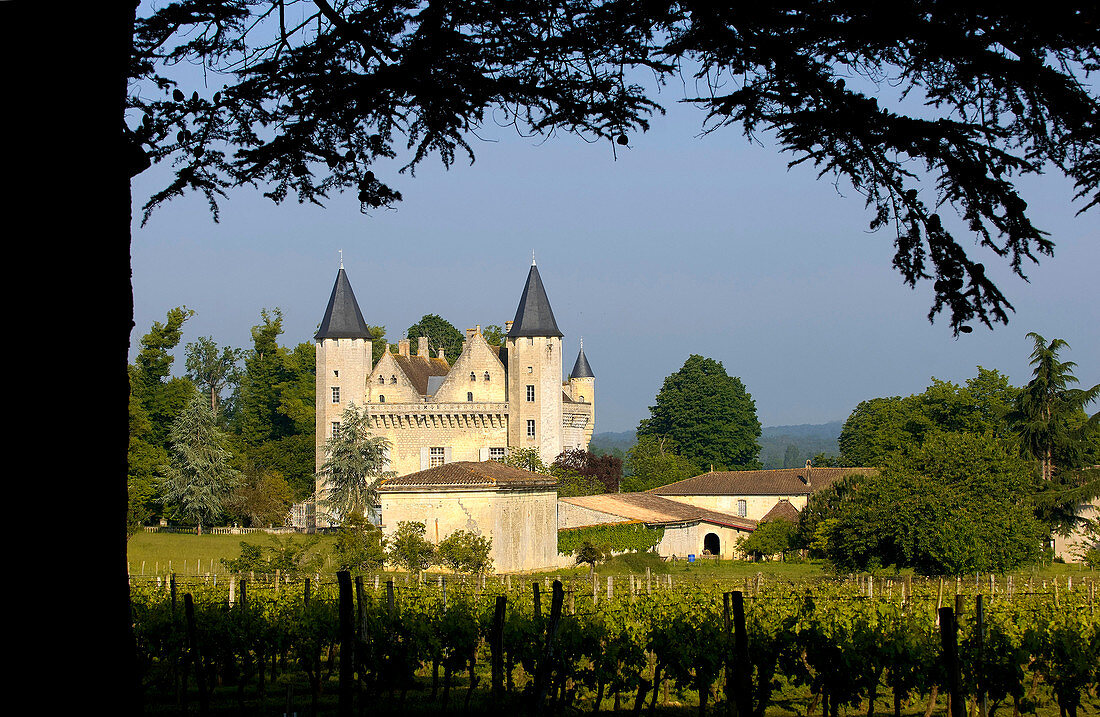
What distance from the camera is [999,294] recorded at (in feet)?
17.9

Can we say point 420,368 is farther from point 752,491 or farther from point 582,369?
point 752,491

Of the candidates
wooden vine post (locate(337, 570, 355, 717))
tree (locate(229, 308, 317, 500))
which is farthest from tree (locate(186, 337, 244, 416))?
wooden vine post (locate(337, 570, 355, 717))

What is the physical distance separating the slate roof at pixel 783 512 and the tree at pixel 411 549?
82.7 ft

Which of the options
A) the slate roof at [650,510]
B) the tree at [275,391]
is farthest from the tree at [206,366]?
the slate roof at [650,510]

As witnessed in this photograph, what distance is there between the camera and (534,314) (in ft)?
195

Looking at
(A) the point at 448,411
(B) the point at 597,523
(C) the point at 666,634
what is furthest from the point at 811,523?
(C) the point at 666,634

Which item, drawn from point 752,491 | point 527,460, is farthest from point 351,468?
point 752,491

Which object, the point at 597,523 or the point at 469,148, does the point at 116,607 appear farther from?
the point at 597,523

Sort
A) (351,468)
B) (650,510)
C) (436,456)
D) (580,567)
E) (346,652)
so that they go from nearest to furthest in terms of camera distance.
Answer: (346,652) < (580,567) < (650,510) < (351,468) < (436,456)

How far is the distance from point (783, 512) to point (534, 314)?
16921 millimetres

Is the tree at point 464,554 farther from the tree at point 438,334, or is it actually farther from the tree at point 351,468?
the tree at point 438,334

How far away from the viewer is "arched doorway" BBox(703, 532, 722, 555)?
175 feet

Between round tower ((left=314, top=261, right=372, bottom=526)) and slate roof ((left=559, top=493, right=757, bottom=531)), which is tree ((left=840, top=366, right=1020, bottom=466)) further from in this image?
round tower ((left=314, top=261, right=372, bottom=526))

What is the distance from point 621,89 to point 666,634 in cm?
749
